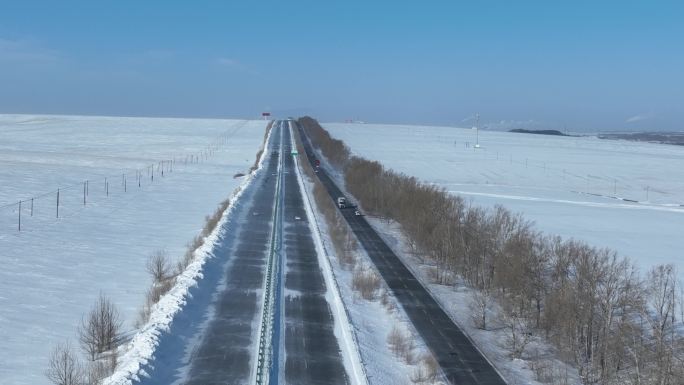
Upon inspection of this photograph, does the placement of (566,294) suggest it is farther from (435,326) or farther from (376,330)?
(376,330)

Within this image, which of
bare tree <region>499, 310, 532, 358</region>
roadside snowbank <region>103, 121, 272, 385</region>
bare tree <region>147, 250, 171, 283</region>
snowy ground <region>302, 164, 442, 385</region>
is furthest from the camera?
bare tree <region>147, 250, 171, 283</region>

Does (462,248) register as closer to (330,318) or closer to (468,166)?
(330,318)

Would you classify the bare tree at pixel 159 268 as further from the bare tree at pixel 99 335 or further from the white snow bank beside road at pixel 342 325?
the bare tree at pixel 99 335

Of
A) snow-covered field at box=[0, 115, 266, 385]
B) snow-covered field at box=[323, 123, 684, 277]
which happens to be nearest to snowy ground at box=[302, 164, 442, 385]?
snow-covered field at box=[0, 115, 266, 385]

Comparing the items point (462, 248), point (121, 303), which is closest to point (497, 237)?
point (462, 248)

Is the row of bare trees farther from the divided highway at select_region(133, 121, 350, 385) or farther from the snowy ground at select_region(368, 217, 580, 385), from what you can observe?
the divided highway at select_region(133, 121, 350, 385)

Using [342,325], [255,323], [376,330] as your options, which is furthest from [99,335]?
[376,330]

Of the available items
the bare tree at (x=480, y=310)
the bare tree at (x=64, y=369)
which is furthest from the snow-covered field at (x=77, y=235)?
the bare tree at (x=480, y=310)
